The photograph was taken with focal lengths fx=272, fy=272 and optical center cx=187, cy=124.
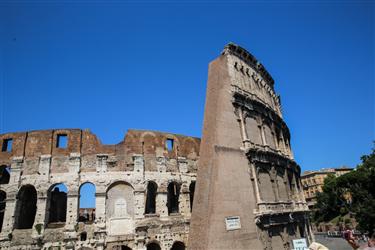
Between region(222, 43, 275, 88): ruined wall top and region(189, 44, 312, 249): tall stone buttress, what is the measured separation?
74 millimetres

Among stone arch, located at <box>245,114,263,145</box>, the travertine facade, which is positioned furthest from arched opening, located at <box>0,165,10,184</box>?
the travertine facade

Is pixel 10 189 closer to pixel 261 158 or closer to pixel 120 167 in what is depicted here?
pixel 120 167

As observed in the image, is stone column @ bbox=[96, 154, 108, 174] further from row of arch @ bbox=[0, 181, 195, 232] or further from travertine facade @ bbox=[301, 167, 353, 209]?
travertine facade @ bbox=[301, 167, 353, 209]

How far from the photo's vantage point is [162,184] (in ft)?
59.8

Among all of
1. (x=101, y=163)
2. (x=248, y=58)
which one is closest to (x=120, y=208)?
(x=101, y=163)

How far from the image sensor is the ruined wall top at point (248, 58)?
65.3 feet

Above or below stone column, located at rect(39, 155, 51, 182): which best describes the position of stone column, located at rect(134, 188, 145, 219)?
below

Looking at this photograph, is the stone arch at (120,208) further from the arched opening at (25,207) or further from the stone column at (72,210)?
the arched opening at (25,207)

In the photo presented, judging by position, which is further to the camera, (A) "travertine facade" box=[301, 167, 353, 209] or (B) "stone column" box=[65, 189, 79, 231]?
(A) "travertine facade" box=[301, 167, 353, 209]

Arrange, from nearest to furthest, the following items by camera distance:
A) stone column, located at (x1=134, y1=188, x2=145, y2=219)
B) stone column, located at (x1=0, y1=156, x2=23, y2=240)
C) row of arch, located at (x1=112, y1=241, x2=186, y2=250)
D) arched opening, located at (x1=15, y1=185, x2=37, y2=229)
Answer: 1. stone column, located at (x1=0, y1=156, x2=23, y2=240)
2. arched opening, located at (x1=15, y1=185, x2=37, y2=229)
3. row of arch, located at (x1=112, y1=241, x2=186, y2=250)
4. stone column, located at (x1=134, y1=188, x2=145, y2=219)

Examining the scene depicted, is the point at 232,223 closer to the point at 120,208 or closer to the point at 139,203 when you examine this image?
the point at 139,203

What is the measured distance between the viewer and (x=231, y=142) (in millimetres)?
15938

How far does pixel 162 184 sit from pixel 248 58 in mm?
12122

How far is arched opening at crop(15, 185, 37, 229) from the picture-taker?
16078mm
